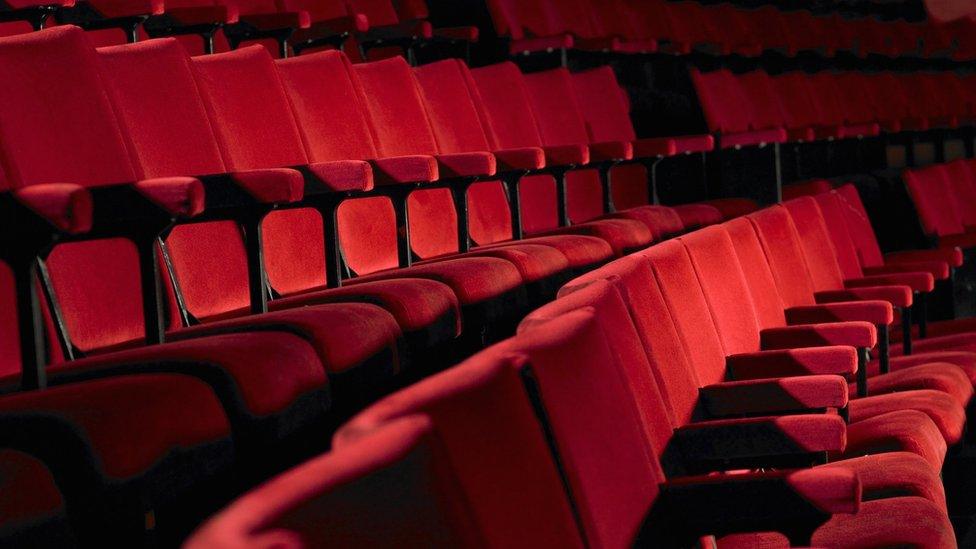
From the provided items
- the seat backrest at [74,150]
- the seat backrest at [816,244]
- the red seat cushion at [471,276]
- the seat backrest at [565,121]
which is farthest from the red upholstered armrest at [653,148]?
the seat backrest at [74,150]

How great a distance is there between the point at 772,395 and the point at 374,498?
45cm

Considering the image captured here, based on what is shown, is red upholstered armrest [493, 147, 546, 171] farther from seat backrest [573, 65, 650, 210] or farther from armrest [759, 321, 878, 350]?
seat backrest [573, 65, 650, 210]

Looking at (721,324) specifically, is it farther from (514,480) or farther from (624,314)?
(514,480)

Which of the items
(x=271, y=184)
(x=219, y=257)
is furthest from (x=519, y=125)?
(x=271, y=184)

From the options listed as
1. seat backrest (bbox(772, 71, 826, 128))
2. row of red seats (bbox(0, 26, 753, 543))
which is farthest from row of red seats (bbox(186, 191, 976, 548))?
seat backrest (bbox(772, 71, 826, 128))

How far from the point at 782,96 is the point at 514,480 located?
1684mm

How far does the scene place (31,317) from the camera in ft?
1.28

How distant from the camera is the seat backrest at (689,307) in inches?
23.0

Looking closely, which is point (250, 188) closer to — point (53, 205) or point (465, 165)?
point (53, 205)

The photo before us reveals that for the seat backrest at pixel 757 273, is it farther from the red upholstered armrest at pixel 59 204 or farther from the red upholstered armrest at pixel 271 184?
the red upholstered armrest at pixel 59 204

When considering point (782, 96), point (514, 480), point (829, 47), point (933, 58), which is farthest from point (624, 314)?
point (933, 58)

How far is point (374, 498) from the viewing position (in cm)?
19

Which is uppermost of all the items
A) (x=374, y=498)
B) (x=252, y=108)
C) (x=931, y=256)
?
(x=252, y=108)

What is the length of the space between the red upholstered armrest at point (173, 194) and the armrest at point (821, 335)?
455 mm
